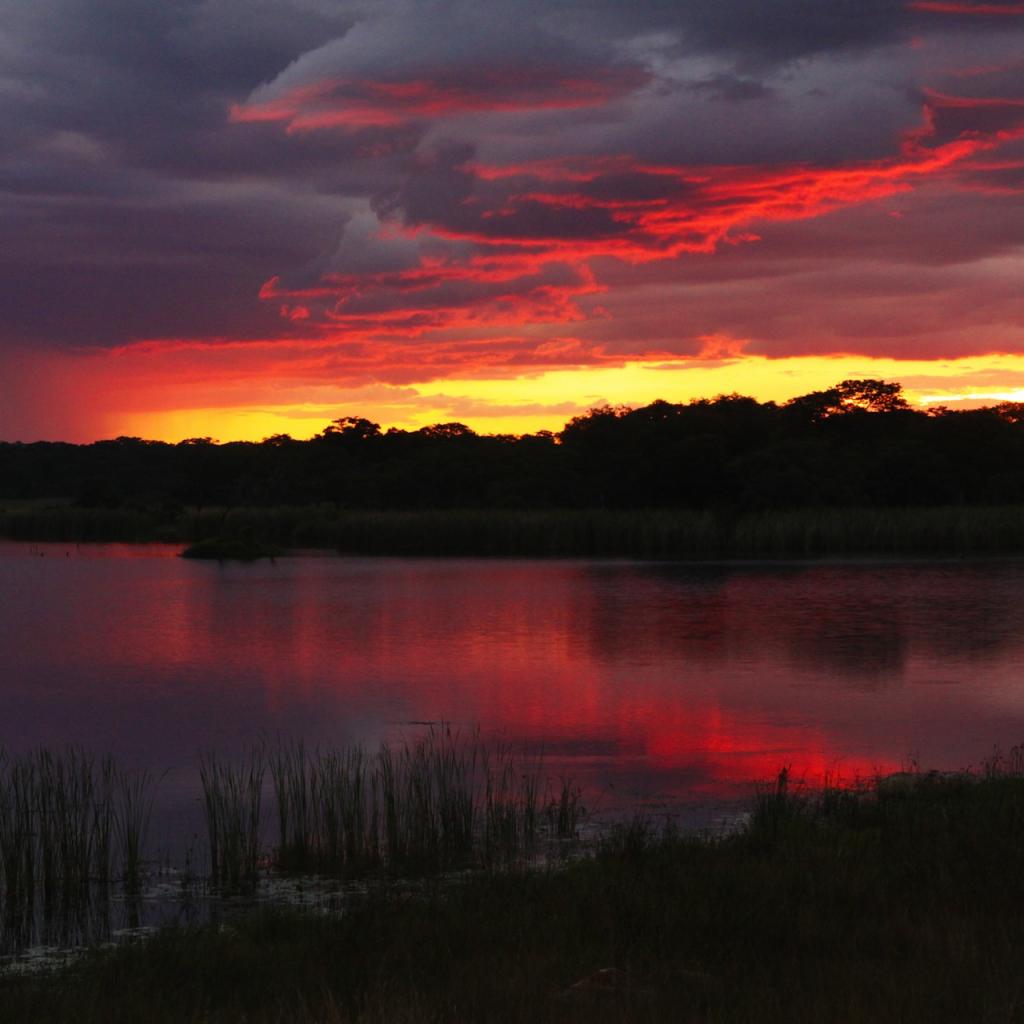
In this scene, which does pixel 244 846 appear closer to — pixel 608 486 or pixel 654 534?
pixel 654 534

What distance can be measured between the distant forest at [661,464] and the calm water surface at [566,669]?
135 ft

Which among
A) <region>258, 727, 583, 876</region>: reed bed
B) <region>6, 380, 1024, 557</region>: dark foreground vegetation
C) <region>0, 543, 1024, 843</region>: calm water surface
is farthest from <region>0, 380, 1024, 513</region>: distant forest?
<region>258, 727, 583, 876</region>: reed bed

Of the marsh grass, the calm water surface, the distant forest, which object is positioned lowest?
the calm water surface

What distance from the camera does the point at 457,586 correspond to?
44.3 metres

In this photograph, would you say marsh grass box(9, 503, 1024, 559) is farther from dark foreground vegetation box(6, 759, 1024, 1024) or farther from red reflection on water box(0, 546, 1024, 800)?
dark foreground vegetation box(6, 759, 1024, 1024)

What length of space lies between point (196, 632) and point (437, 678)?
1012cm

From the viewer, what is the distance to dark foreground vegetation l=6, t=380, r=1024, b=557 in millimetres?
61828

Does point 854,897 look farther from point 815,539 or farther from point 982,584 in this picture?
point 815,539

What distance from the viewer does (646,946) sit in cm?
780

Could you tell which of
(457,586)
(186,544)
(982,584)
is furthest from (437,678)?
(186,544)

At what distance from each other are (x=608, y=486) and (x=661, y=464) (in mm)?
6049

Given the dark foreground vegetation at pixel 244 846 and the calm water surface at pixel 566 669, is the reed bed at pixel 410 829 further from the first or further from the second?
the calm water surface at pixel 566 669

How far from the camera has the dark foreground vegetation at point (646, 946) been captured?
263 inches

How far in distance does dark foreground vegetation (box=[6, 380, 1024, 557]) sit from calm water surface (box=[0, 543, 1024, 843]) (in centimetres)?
1530
